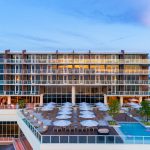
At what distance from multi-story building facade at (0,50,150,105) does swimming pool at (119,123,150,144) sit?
63.6 feet

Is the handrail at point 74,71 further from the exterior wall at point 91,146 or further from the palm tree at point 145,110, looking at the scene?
the exterior wall at point 91,146

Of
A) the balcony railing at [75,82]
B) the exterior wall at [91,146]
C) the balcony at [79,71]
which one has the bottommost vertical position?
the exterior wall at [91,146]

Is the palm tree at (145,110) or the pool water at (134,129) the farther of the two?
the palm tree at (145,110)

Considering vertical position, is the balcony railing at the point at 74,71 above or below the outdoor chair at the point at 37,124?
above

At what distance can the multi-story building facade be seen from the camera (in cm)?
4925

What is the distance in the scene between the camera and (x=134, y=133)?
2595cm

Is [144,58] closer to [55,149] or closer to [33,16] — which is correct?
[33,16]

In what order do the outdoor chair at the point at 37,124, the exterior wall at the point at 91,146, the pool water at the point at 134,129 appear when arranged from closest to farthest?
the exterior wall at the point at 91,146
the pool water at the point at 134,129
the outdoor chair at the point at 37,124

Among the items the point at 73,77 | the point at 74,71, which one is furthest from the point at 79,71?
the point at 73,77

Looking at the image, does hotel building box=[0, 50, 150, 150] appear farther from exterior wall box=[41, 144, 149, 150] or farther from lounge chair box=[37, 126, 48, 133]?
exterior wall box=[41, 144, 149, 150]

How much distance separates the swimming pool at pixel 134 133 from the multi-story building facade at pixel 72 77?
19.4m

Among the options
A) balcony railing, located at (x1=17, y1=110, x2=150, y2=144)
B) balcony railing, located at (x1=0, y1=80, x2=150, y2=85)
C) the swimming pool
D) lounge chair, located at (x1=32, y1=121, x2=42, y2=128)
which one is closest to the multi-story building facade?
balcony railing, located at (x1=0, y1=80, x2=150, y2=85)

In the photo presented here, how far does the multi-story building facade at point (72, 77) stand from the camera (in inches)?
1939

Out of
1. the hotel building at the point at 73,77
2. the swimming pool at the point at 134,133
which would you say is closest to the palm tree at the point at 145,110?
the swimming pool at the point at 134,133
